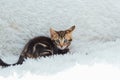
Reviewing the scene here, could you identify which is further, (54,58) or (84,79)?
(54,58)

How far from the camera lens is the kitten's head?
8.17 ft

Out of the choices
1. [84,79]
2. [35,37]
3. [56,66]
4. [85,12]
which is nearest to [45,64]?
[56,66]

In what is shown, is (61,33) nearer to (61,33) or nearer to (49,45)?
(61,33)

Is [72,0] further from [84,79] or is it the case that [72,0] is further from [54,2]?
[84,79]

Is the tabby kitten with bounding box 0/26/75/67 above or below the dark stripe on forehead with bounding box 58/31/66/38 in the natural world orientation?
below

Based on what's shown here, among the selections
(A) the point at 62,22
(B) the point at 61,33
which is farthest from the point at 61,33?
(A) the point at 62,22

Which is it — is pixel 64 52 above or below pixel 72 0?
below

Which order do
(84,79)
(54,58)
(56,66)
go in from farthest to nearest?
(54,58), (56,66), (84,79)

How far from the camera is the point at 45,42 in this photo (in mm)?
2512

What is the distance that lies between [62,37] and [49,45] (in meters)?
0.09

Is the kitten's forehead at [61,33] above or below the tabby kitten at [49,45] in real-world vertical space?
above

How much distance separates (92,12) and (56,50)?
0.32 metres

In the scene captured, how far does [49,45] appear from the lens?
2541mm

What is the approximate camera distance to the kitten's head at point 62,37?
8.17 ft
